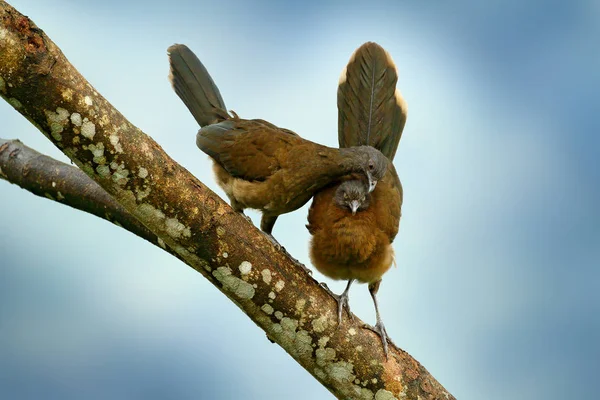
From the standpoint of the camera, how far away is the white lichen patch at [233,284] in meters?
3.37

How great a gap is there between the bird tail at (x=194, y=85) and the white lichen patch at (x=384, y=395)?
216 cm

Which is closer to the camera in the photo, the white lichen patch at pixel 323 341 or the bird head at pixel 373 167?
the white lichen patch at pixel 323 341

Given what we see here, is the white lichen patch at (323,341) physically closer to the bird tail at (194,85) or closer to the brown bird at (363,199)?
the brown bird at (363,199)

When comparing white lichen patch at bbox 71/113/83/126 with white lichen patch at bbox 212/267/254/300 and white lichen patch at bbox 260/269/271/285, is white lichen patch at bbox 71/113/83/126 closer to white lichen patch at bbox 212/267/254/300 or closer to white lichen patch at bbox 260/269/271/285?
white lichen patch at bbox 212/267/254/300

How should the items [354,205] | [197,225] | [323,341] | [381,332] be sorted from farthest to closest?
[354,205] → [381,332] → [323,341] → [197,225]

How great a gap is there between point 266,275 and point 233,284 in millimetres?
167

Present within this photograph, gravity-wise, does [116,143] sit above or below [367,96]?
below

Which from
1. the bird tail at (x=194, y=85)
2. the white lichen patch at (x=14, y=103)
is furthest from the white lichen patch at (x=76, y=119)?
the bird tail at (x=194, y=85)

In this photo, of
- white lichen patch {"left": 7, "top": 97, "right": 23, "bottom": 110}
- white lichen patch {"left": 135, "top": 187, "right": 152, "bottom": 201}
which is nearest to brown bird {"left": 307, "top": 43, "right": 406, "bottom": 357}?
white lichen patch {"left": 135, "top": 187, "right": 152, "bottom": 201}

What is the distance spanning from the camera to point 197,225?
130 inches

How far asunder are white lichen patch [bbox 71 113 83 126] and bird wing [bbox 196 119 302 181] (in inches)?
57.4

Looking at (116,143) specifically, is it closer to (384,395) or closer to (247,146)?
(247,146)

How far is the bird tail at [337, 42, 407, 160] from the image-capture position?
4.52 meters

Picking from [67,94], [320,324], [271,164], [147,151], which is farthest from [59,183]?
[320,324]
